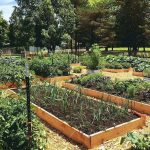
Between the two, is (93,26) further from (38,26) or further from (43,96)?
(43,96)

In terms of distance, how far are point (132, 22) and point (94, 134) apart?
94.0 ft

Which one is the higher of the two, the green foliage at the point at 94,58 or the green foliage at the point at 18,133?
the green foliage at the point at 94,58

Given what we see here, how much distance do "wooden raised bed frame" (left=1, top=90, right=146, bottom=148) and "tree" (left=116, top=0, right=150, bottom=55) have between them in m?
25.1

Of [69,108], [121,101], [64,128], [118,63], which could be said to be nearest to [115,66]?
[118,63]

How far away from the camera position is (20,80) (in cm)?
1189

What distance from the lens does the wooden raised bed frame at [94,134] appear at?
6.42m

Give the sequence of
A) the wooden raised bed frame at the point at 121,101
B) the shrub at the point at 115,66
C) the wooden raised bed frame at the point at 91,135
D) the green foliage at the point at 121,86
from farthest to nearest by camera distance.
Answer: the shrub at the point at 115,66 < the green foliage at the point at 121,86 < the wooden raised bed frame at the point at 121,101 < the wooden raised bed frame at the point at 91,135

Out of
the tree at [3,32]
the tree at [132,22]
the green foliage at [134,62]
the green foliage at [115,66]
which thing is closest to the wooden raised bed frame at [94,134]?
the green foliage at [134,62]

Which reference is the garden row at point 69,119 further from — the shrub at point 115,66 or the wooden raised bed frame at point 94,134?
the shrub at point 115,66

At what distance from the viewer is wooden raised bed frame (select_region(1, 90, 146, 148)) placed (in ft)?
21.1

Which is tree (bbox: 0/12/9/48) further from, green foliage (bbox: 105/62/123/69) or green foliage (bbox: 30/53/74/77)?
green foliage (bbox: 30/53/74/77)

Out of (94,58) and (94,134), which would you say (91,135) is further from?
(94,58)

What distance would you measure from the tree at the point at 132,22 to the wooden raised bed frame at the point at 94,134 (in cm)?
2507

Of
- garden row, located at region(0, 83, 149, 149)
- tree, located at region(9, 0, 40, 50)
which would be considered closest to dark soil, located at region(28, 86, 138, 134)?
garden row, located at region(0, 83, 149, 149)
